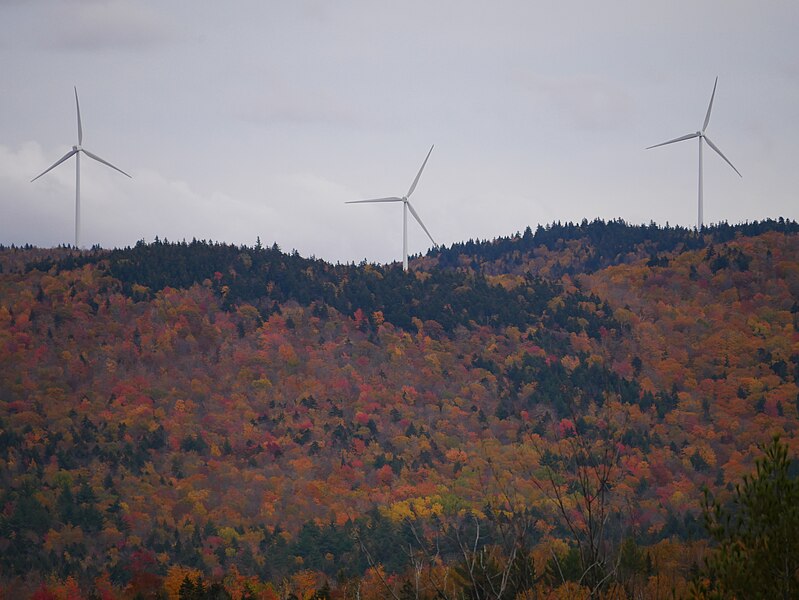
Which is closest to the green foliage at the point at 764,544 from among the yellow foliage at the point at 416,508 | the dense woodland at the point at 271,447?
the dense woodland at the point at 271,447

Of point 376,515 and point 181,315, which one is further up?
point 181,315

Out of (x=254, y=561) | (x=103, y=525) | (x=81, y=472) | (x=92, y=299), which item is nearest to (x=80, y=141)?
(x=92, y=299)

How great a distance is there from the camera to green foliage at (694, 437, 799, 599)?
79.8 ft

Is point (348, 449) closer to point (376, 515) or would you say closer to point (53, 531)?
point (376, 515)

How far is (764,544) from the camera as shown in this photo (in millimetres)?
24766

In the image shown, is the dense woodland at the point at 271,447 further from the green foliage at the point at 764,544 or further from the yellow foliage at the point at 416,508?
the green foliage at the point at 764,544

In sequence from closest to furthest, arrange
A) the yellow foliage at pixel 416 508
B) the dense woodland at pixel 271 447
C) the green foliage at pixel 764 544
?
the green foliage at pixel 764 544, the dense woodland at pixel 271 447, the yellow foliage at pixel 416 508

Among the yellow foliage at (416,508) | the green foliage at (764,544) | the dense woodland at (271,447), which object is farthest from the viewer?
the yellow foliage at (416,508)

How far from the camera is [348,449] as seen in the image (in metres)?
176

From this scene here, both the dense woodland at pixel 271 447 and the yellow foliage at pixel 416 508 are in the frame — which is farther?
the yellow foliage at pixel 416 508

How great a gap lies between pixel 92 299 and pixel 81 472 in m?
49.1

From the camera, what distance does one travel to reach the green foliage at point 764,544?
24312 mm

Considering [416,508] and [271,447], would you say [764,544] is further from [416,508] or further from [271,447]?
[271,447]

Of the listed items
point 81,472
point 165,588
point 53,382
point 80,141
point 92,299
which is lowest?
point 165,588
